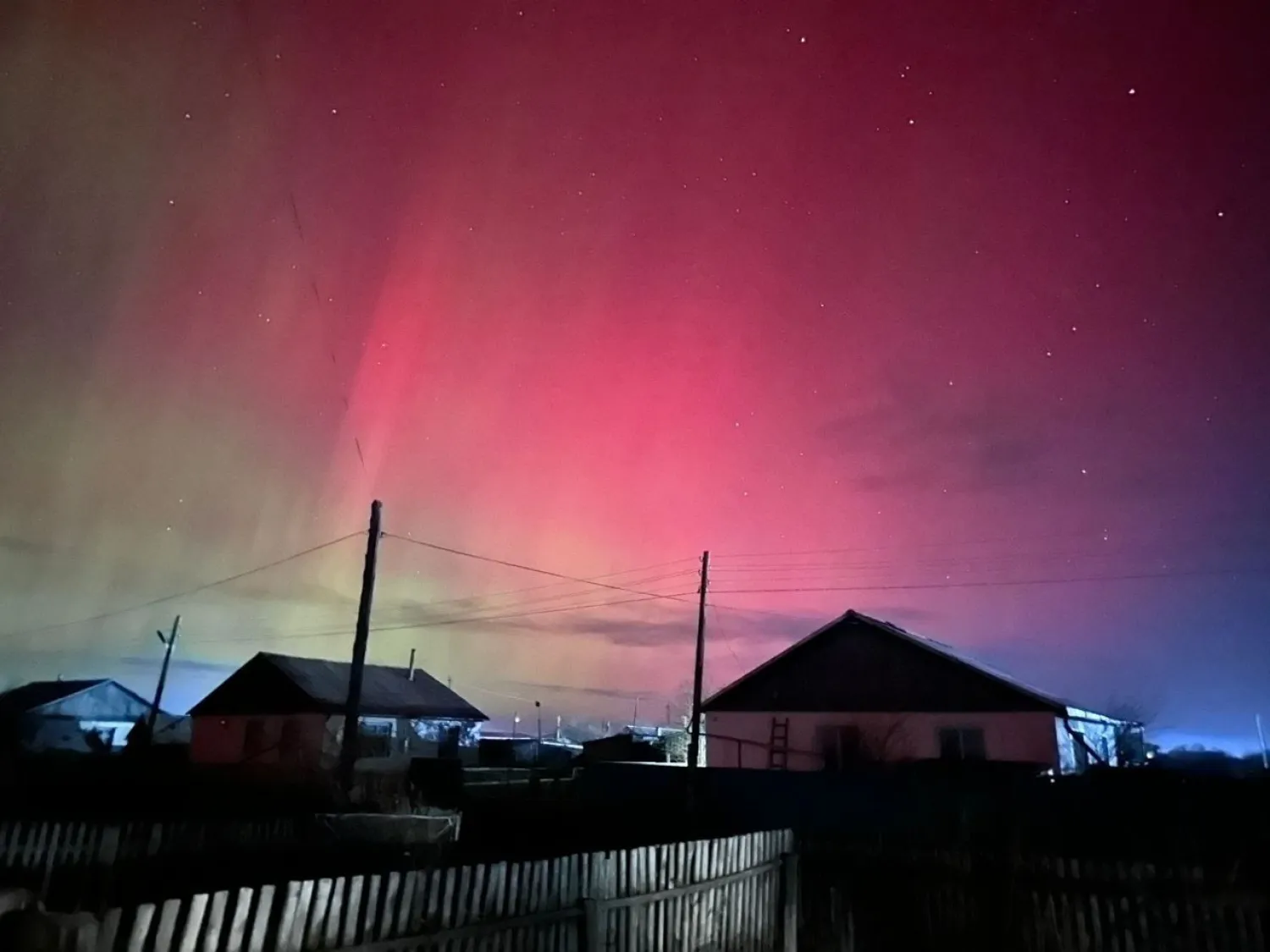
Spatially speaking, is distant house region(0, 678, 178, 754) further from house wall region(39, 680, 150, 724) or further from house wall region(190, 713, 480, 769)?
house wall region(190, 713, 480, 769)

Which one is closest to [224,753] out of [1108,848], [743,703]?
[743,703]

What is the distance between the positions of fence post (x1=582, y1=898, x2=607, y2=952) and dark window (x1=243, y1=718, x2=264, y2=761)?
4414 centimetres

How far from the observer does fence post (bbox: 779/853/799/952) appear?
9.89m

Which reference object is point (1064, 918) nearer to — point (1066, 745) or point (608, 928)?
point (608, 928)

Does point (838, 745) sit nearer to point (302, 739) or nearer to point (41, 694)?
point (302, 739)

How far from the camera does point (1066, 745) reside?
29000 millimetres

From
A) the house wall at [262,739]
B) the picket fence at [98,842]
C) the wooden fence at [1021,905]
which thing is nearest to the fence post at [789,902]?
the wooden fence at [1021,905]

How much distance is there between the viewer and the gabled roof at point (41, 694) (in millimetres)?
63125

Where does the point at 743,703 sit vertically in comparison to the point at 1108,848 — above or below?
above

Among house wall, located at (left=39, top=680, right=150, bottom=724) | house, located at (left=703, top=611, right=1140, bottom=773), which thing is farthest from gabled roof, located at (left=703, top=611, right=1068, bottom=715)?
house wall, located at (left=39, top=680, right=150, bottom=724)

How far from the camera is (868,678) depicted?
32.1 metres

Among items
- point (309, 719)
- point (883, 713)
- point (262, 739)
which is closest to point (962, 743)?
point (883, 713)

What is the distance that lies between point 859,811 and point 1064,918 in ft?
34.9

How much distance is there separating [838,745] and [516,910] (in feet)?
89.2
